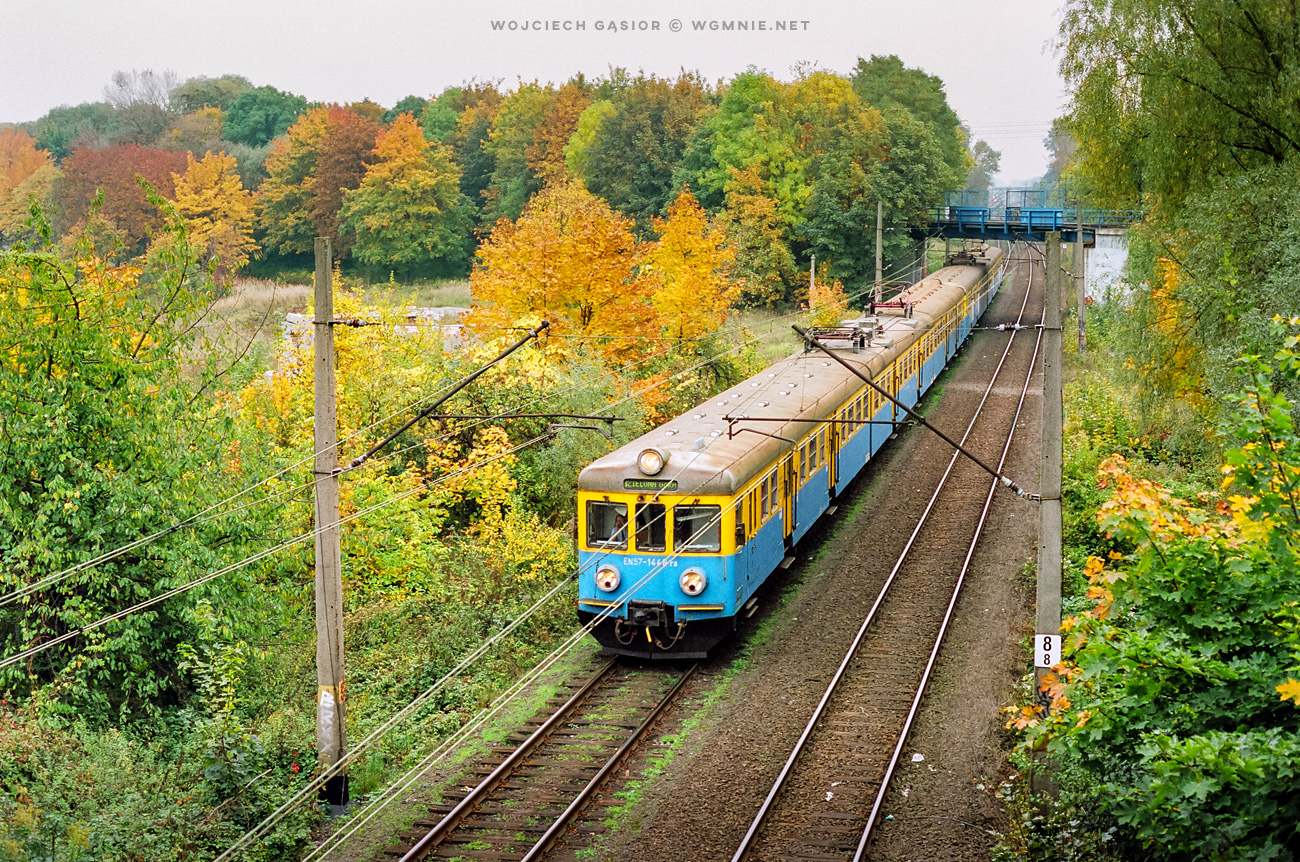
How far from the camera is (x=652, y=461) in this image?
582 inches

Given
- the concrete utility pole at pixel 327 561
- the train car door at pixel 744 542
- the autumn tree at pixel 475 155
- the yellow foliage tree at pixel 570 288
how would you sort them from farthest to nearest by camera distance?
1. the autumn tree at pixel 475 155
2. the yellow foliage tree at pixel 570 288
3. the train car door at pixel 744 542
4. the concrete utility pole at pixel 327 561

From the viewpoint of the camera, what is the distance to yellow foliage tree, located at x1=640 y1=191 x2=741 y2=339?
31.9 m

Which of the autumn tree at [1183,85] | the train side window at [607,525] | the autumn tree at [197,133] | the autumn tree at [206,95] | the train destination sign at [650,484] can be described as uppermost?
the autumn tree at [206,95]

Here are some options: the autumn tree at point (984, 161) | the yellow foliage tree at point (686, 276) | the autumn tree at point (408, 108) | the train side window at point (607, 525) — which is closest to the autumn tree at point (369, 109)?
the autumn tree at point (408, 108)

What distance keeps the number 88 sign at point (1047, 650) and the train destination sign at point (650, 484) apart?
5.13 meters

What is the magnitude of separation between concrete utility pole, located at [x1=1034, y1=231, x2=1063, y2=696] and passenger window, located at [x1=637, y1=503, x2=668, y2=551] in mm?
4926

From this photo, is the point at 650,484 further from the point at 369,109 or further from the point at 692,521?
Result: the point at 369,109

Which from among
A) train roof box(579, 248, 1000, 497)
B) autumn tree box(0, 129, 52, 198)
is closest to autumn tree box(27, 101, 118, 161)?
autumn tree box(0, 129, 52, 198)

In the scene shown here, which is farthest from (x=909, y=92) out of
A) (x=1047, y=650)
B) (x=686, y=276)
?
(x=1047, y=650)

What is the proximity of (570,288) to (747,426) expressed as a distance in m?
11.4

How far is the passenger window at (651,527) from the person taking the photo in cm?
1490

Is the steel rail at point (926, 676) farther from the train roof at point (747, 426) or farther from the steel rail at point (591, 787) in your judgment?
the train roof at point (747, 426)

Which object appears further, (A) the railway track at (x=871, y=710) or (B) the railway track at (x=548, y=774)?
(A) the railway track at (x=871, y=710)

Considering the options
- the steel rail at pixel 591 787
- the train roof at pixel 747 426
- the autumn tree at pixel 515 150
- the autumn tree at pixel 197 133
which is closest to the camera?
the steel rail at pixel 591 787
